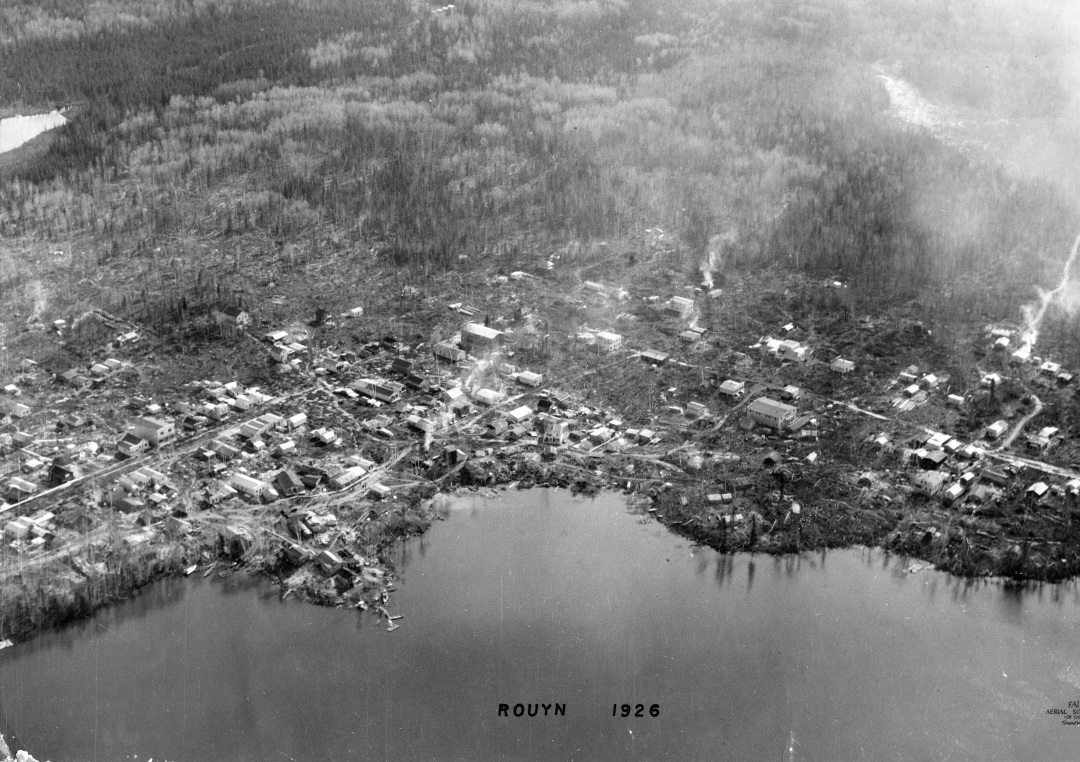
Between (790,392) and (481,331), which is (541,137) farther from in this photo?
(790,392)

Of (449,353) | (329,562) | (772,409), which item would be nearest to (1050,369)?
(772,409)

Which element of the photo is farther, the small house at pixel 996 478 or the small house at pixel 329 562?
the small house at pixel 996 478

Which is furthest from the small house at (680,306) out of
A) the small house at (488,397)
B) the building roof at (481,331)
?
the small house at (488,397)

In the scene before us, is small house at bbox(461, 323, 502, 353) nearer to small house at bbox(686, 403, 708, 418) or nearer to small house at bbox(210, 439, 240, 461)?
small house at bbox(686, 403, 708, 418)

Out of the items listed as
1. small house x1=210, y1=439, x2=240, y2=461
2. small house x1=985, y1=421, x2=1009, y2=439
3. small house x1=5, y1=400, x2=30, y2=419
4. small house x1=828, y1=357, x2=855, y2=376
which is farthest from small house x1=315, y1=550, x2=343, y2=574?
small house x1=985, y1=421, x2=1009, y2=439

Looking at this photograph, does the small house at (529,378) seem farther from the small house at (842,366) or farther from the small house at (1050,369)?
the small house at (1050,369)

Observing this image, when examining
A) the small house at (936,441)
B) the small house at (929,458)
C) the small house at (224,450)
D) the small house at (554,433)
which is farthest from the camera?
the small house at (554,433)

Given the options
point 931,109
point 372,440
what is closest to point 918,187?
point 931,109

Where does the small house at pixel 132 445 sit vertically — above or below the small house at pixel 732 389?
above
